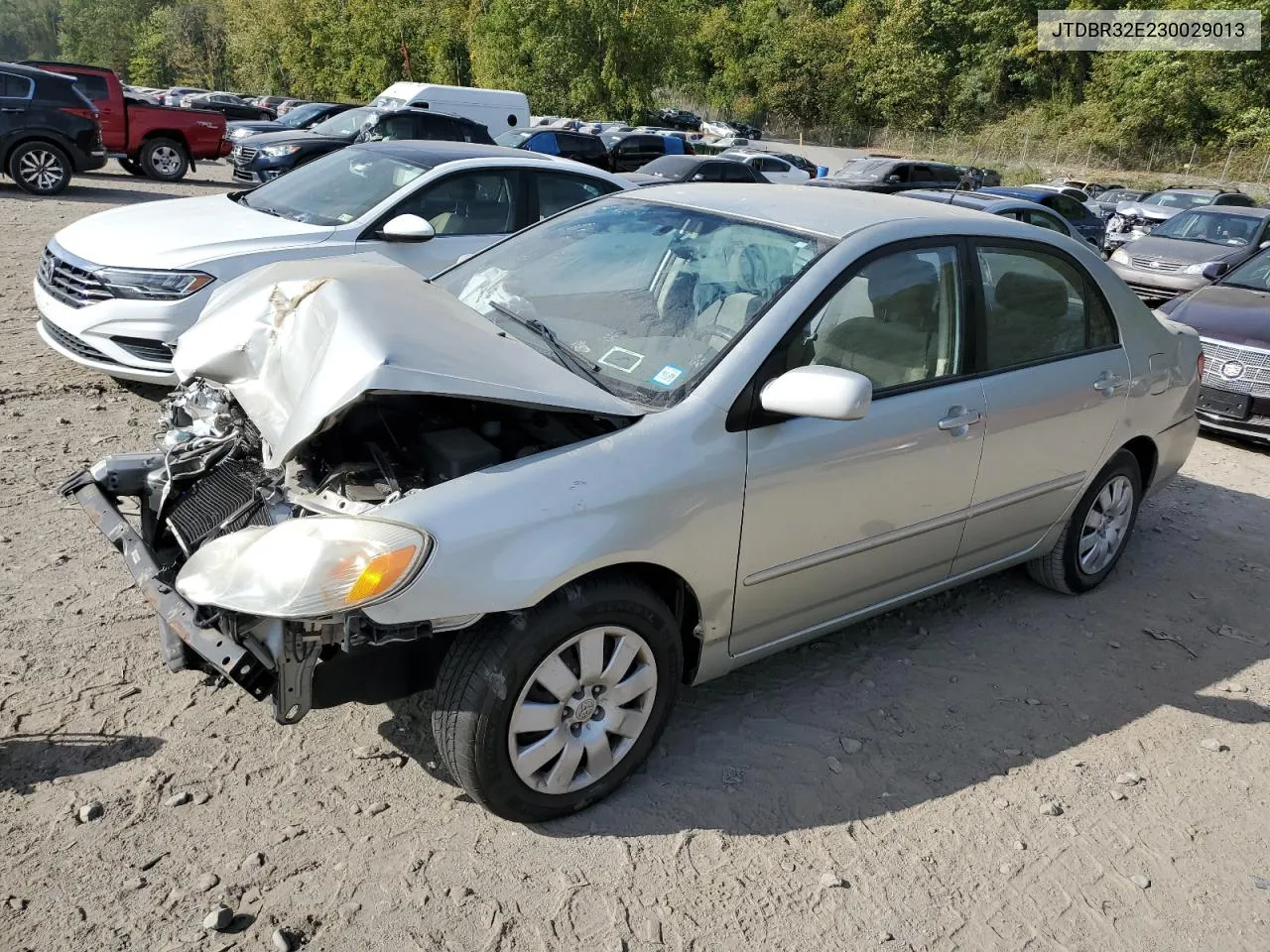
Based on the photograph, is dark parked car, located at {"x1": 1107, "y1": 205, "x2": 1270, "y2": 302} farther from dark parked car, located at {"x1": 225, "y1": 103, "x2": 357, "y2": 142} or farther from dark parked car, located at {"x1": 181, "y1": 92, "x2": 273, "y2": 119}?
dark parked car, located at {"x1": 181, "y1": 92, "x2": 273, "y2": 119}

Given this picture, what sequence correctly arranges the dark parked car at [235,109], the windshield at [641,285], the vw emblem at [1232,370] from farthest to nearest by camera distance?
the dark parked car at [235,109]
the vw emblem at [1232,370]
the windshield at [641,285]

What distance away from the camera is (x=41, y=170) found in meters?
14.3

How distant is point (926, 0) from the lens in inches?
2275

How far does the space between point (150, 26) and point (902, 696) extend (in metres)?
76.7

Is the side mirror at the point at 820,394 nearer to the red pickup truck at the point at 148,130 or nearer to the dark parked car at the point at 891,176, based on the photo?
the red pickup truck at the point at 148,130

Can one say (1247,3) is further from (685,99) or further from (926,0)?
(685,99)

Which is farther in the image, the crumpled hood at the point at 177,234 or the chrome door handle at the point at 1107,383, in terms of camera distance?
the crumpled hood at the point at 177,234

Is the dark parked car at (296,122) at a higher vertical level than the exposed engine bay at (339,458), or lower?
lower

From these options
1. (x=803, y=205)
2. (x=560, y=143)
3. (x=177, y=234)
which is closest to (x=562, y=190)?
(x=177, y=234)

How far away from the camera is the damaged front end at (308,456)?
2477mm

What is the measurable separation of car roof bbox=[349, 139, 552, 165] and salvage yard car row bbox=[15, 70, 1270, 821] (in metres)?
3.37

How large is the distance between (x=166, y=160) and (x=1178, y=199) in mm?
20305

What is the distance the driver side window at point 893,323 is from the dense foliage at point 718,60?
40486 millimetres

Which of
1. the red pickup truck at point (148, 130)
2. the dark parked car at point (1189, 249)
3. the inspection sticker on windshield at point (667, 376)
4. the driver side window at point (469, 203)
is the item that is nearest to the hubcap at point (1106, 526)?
the inspection sticker on windshield at point (667, 376)
